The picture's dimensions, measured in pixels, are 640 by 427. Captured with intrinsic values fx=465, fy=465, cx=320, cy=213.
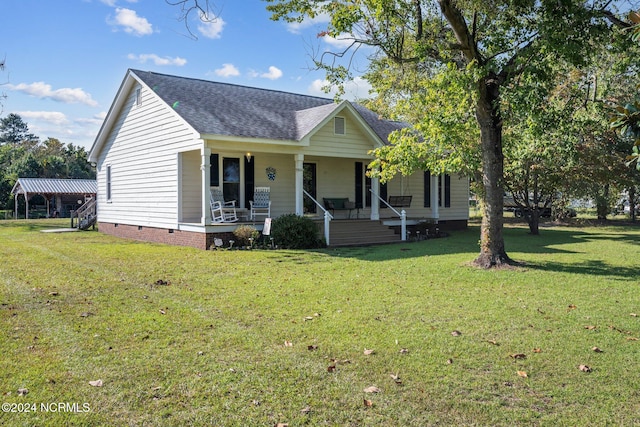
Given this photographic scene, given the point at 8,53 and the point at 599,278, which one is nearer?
the point at 599,278

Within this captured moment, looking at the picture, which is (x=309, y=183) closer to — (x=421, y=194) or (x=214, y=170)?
(x=214, y=170)

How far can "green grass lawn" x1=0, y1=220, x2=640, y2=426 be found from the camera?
3.60 metres

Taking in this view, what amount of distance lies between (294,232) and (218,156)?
13.2 ft

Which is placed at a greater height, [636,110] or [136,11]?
[136,11]

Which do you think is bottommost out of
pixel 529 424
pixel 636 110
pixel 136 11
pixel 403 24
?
pixel 529 424

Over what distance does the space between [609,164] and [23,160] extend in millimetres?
49462

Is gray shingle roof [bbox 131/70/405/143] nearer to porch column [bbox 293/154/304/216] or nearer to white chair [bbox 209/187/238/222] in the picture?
porch column [bbox 293/154/304/216]

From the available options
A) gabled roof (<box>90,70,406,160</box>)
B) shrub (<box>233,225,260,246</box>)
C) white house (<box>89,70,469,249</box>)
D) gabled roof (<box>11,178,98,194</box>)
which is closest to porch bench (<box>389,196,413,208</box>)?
white house (<box>89,70,469,249</box>)

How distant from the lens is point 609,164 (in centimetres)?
2031

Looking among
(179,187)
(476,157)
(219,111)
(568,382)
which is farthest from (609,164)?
(568,382)

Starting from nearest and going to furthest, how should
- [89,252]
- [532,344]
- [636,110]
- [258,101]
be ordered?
[636,110]
[532,344]
[89,252]
[258,101]

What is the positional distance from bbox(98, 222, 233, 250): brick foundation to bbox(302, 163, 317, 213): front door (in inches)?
185

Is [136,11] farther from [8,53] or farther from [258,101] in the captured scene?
[258,101]

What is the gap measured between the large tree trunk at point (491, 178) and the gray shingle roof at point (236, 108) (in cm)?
628
